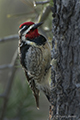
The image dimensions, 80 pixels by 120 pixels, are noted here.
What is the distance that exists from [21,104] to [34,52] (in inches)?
44.8

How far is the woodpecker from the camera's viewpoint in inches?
106

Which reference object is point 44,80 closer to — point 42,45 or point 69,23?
point 42,45

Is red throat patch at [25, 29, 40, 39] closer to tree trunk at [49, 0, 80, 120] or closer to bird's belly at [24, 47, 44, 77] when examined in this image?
bird's belly at [24, 47, 44, 77]

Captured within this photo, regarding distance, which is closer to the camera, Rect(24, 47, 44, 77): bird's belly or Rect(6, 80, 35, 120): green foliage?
Rect(24, 47, 44, 77): bird's belly

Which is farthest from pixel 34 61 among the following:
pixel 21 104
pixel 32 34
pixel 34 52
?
pixel 21 104

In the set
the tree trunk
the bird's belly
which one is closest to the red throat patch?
the bird's belly

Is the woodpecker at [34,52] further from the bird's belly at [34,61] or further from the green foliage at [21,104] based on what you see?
the green foliage at [21,104]

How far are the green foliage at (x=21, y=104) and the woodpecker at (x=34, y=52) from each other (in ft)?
2.39

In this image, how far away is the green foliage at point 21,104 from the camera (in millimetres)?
3537

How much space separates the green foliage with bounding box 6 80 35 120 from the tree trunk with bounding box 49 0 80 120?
61.5 inches

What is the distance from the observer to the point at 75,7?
1.81 meters

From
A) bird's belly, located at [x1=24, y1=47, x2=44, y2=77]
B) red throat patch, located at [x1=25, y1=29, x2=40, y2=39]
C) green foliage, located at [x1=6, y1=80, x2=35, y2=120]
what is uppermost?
red throat patch, located at [x1=25, y1=29, x2=40, y2=39]

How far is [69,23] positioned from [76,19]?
0.22ft

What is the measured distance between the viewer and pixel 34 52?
2.70 metres
